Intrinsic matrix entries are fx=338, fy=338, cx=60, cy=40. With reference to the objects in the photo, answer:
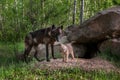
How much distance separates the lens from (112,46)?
12477 millimetres

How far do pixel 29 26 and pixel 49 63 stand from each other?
18.8ft

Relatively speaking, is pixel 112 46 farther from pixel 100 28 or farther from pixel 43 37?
pixel 43 37

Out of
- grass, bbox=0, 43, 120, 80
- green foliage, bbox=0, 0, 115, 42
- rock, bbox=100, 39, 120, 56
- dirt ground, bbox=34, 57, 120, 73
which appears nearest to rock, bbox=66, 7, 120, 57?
rock, bbox=100, 39, 120, 56

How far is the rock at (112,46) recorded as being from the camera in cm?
1229

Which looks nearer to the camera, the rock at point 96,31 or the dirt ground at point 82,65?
the dirt ground at point 82,65

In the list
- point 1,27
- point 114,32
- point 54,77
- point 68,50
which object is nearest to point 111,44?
point 114,32

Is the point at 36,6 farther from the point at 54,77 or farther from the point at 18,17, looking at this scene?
the point at 54,77

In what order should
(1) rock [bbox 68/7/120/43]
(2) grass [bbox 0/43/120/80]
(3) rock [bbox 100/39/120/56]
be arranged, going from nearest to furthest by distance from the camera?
(2) grass [bbox 0/43/120/80] < (3) rock [bbox 100/39/120/56] < (1) rock [bbox 68/7/120/43]

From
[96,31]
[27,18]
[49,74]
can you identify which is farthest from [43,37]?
[27,18]

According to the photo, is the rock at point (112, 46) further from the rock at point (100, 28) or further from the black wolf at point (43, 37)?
the black wolf at point (43, 37)

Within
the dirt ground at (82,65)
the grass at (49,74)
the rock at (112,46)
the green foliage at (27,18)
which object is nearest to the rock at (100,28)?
the rock at (112,46)

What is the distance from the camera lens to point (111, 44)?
12562 mm

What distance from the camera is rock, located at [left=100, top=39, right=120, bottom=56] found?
484 inches

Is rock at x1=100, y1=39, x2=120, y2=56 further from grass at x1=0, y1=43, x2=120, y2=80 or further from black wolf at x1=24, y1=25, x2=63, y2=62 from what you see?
grass at x1=0, y1=43, x2=120, y2=80
